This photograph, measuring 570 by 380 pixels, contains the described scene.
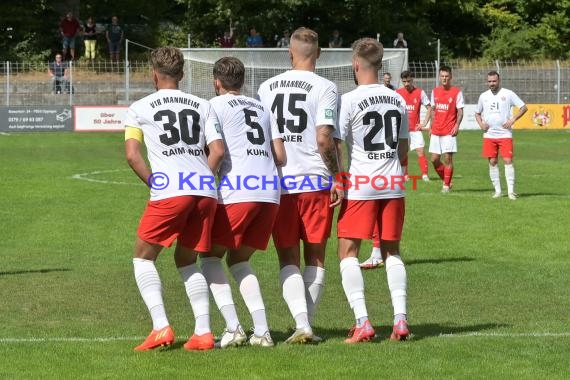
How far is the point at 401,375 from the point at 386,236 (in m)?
1.59

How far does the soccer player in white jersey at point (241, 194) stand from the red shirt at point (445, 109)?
13.7 meters

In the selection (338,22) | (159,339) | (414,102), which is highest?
(338,22)

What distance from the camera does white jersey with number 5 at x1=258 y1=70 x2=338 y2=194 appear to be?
27.7 ft

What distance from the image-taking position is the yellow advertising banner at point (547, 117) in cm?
4470

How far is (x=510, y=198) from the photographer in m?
19.8

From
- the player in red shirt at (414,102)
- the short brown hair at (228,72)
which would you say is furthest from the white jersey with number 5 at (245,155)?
the player in red shirt at (414,102)

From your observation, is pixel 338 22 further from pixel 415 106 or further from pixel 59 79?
pixel 415 106

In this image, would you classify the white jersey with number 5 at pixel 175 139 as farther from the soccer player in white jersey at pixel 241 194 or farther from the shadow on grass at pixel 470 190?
the shadow on grass at pixel 470 190

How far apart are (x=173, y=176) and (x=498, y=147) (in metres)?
13.3

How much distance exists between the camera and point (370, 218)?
27.8 feet

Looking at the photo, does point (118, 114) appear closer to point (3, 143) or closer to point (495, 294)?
point (3, 143)


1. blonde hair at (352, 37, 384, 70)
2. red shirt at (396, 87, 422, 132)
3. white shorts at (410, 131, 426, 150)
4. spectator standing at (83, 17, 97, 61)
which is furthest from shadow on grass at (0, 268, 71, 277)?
spectator standing at (83, 17, 97, 61)

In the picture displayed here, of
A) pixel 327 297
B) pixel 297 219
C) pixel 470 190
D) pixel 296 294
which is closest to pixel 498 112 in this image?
pixel 470 190

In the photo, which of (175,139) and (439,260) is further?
(439,260)
